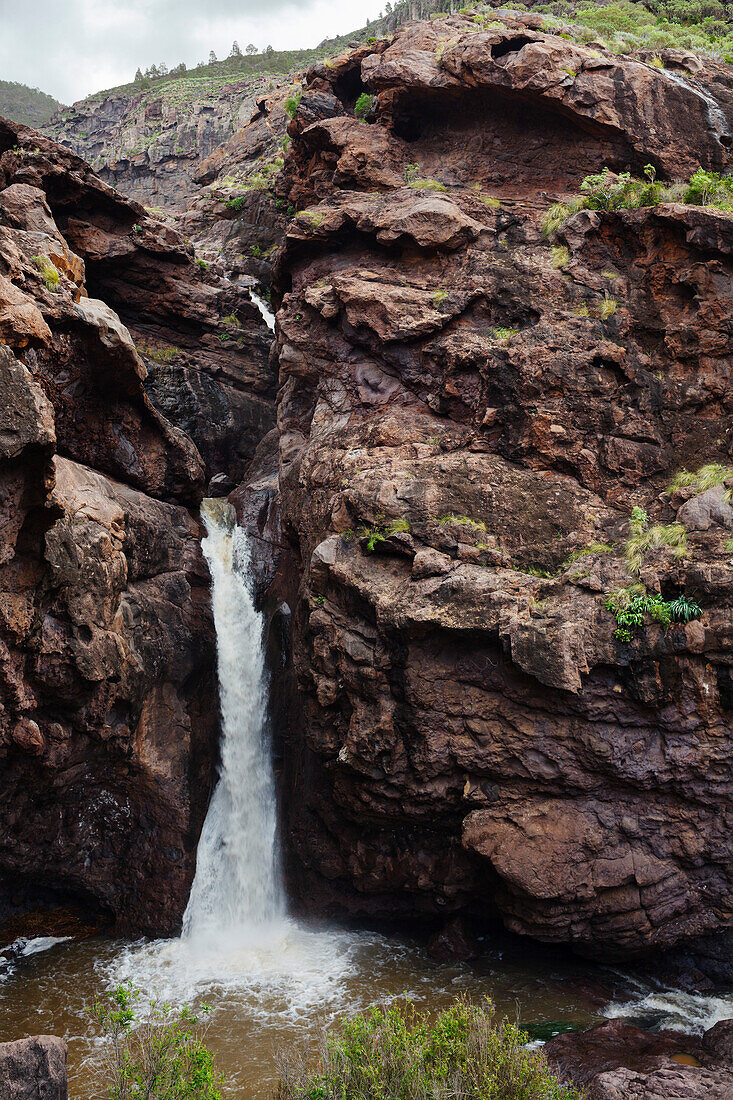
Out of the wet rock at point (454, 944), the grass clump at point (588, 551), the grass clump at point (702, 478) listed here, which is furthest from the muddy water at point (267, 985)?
the grass clump at point (702, 478)

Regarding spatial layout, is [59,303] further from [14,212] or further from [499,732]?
[499,732]

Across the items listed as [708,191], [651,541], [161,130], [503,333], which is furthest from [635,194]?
[161,130]

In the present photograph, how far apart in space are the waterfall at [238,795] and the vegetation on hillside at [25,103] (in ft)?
342

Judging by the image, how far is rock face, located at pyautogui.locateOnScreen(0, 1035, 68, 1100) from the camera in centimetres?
672

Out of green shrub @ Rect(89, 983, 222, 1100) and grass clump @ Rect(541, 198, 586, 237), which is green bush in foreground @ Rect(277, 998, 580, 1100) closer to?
green shrub @ Rect(89, 983, 222, 1100)

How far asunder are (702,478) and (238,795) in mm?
12450

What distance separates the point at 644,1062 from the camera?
9922mm

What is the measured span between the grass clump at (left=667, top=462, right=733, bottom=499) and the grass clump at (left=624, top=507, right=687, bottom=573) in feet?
3.15

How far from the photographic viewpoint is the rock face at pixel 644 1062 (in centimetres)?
872

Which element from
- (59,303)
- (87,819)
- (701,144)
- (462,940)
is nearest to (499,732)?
(462,940)

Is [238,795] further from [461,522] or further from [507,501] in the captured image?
[507,501]

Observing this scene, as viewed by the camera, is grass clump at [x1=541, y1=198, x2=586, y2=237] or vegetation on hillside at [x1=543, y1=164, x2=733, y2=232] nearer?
vegetation on hillside at [x1=543, y1=164, x2=733, y2=232]

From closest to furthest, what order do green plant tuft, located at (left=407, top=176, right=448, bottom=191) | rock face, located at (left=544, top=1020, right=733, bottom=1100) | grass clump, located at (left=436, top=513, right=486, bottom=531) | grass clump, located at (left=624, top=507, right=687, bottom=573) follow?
rock face, located at (left=544, top=1020, right=733, bottom=1100)
grass clump, located at (left=624, top=507, right=687, bottom=573)
grass clump, located at (left=436, top=513, right=486, bottom=531)
green plant tuft, located at (left=407, top=176, right=448, bottom=191)

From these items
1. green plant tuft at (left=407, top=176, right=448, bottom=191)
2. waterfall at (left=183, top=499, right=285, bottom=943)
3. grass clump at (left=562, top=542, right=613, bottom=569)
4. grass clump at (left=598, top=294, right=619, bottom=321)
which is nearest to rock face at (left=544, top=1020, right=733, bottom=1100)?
waterfall at (left=183, top=499, right=285, bottom=943)
